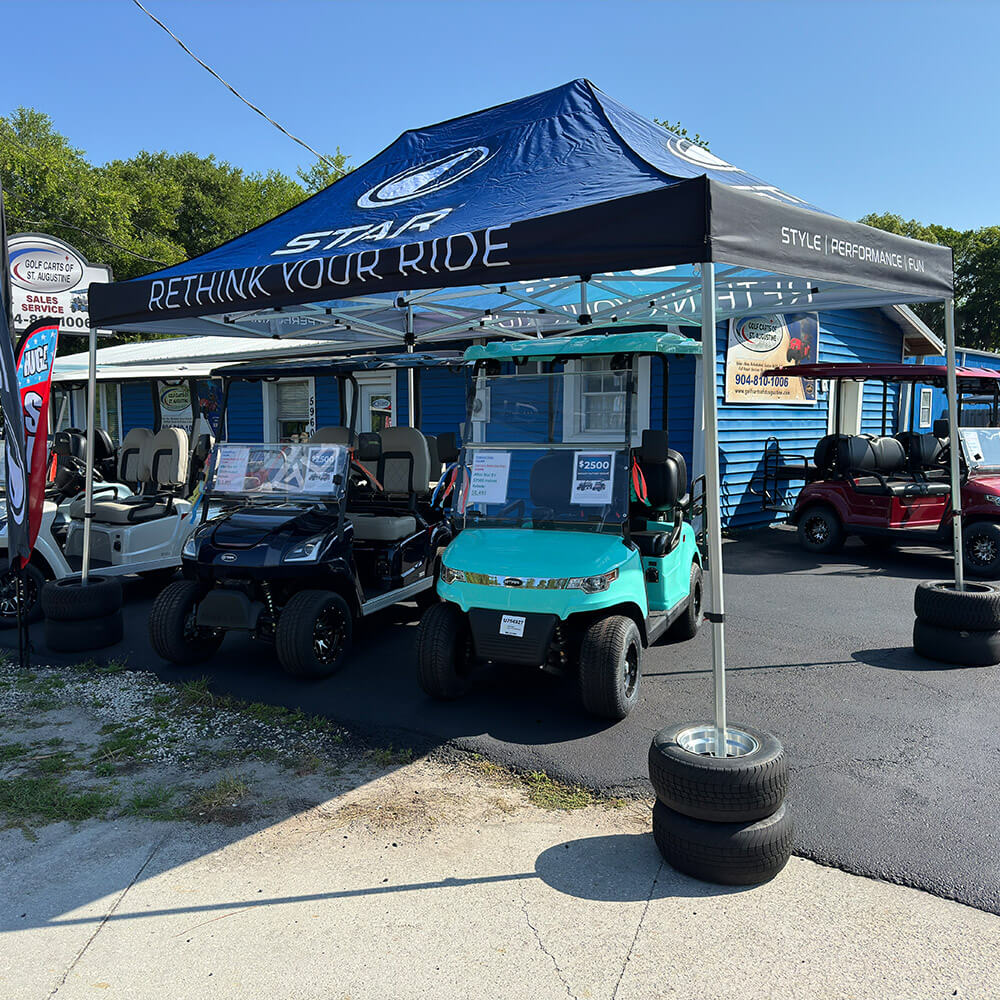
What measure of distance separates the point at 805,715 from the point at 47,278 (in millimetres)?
11328

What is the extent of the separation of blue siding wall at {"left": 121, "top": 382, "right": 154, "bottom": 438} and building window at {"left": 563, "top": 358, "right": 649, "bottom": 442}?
1557cm

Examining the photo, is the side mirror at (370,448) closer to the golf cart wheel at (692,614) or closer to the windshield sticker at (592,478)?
the windshield sticker at (592,478)

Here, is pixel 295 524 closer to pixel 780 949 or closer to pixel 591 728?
pixel 591 728

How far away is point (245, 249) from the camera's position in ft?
19.1

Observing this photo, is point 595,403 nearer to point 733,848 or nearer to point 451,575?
point 451,575

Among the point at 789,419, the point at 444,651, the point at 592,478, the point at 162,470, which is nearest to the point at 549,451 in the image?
the point at 592,478

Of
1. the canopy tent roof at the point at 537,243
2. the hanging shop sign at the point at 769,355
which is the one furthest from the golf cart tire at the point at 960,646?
the hanging shop sign at the point at 769,355

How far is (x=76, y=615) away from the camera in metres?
5.71

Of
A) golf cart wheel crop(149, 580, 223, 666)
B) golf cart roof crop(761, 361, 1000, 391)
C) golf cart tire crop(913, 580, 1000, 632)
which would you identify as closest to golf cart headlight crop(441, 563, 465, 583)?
golf cart wheel crop(149, 580, 223, 666)

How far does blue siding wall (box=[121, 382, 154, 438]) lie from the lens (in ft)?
60.7

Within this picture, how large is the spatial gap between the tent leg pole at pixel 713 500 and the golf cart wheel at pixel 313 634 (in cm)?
277

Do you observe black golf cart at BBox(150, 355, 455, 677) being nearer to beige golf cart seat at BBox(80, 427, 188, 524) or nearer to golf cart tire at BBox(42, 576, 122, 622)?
golf cart tire at BBox(42, 576, 122, 622)

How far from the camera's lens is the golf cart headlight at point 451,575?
4.58 meters

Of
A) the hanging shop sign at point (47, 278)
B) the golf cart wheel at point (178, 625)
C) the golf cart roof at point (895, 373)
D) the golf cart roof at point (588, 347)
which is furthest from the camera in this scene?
the hanging shop sign at point (47, 278)
